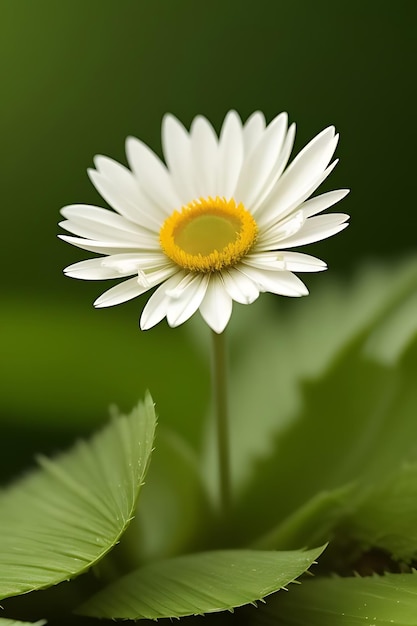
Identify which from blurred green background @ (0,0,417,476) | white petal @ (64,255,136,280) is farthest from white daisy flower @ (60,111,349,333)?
blurred green background @ (0,0,417,476)

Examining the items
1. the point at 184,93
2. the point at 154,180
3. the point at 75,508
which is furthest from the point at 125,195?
the point at 184,93

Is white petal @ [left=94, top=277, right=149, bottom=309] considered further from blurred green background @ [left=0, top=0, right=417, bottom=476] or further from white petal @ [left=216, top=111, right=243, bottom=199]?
blurred green background @ [left=0, top=0, right=417, bottom=476]

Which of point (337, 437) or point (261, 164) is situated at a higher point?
point (261, 164)

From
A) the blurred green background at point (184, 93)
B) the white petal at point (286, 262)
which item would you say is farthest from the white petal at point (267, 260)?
the blurred green background at point (184, 93)

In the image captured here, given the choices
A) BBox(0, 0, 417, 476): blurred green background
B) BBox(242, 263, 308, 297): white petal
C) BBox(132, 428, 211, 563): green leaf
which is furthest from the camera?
BBox(0, 0, 417, 476): blurred green background

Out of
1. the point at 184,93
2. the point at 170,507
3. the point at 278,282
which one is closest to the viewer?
the point at 278,282

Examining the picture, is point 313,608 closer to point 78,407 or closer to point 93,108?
point 78,407

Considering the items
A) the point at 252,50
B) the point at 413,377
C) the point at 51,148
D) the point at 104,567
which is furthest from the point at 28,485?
the point at 252,50

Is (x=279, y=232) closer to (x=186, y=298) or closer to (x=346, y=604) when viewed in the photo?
(x=186, y=298)
